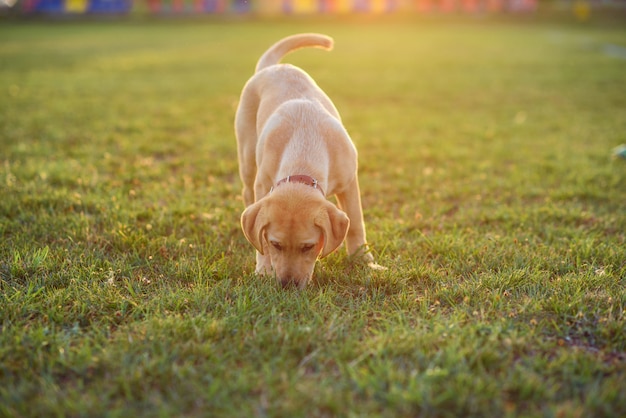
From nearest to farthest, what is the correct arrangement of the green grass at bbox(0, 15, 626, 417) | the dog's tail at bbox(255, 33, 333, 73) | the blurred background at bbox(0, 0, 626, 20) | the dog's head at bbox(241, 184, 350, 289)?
1. the green grass at bbox(0, 15, 626, 417)
2. the dog's head at bbox(241, 184, 350, 289)
3. the dog's tail at bbox(255, 33, 333, 73)
4. the blurred background at bbox(0, 0, 626, 20)

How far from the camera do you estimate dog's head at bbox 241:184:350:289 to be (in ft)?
10.4

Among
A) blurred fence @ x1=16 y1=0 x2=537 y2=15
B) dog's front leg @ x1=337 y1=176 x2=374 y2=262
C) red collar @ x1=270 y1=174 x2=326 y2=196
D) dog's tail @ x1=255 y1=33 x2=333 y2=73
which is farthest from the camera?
blurred fence @ x1=16 y1=0 x2=537 y2=15

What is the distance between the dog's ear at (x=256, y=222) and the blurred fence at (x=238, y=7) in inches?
1775

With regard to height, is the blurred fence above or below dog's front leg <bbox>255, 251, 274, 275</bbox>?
above

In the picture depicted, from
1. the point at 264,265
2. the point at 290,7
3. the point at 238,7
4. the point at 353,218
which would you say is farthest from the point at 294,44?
the point at 238,7

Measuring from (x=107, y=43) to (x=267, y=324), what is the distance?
84.2ft

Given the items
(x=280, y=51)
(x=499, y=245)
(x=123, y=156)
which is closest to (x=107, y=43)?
(x=123, y=156)

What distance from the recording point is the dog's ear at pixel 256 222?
10.6ft

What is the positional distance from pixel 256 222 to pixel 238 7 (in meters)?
47.7

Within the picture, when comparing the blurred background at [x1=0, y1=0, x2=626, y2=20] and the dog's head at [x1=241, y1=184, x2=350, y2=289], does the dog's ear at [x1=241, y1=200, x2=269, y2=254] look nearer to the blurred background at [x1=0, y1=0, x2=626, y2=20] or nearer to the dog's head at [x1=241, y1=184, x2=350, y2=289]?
the dog's head at [x1=241, y1=184, x2=350, y2=289]

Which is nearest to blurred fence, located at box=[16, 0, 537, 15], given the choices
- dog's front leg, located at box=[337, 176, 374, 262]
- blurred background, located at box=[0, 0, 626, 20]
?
blurred background, located at box=[0, 0, 626, 20]

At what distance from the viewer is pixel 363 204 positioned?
17.1ft

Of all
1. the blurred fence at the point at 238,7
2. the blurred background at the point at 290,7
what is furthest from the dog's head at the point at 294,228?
the blurred fence at the point at 238,7

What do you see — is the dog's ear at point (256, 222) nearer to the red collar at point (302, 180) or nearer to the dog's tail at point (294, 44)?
the red collar at point (302, 180)
